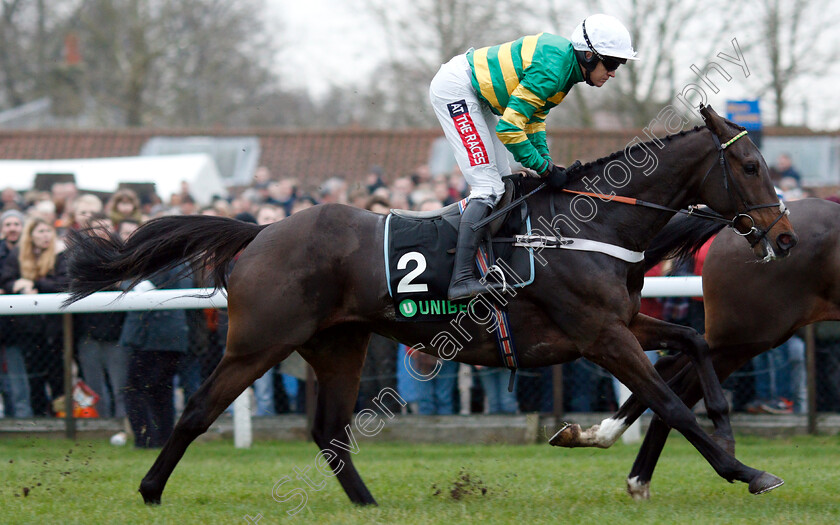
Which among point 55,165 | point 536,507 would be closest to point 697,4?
point 55,165

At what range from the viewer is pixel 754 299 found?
17.6 feet

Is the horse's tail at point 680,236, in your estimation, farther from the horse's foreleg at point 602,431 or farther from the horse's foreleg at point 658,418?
the horse's foreleg at point 602,431

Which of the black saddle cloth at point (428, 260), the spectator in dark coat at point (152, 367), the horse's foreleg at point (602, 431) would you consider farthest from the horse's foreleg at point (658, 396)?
the spectator in dark coat at point (152, 367)

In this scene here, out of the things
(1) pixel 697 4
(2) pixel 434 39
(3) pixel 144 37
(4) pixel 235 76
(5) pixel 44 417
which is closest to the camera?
(5) pixel 44 417

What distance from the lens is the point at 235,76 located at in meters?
32.3

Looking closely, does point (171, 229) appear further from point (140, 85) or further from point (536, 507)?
point (140, 85)

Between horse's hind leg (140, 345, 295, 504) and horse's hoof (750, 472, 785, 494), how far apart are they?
2.39 meters

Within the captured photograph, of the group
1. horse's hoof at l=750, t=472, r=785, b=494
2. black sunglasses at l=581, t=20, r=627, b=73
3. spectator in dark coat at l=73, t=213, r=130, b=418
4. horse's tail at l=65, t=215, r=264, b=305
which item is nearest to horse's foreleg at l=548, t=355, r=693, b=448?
horse's hoof at l=750, t=472, r=785, b=494

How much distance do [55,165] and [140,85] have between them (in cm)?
1533

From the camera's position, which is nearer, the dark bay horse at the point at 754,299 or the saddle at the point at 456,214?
the saddle at the point at 456,214

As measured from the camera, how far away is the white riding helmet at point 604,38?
15.2 ft

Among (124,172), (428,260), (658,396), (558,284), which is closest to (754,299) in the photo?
(658,396)

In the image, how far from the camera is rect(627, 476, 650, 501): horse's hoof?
5.22 metres

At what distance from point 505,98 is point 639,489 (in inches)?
88.4
